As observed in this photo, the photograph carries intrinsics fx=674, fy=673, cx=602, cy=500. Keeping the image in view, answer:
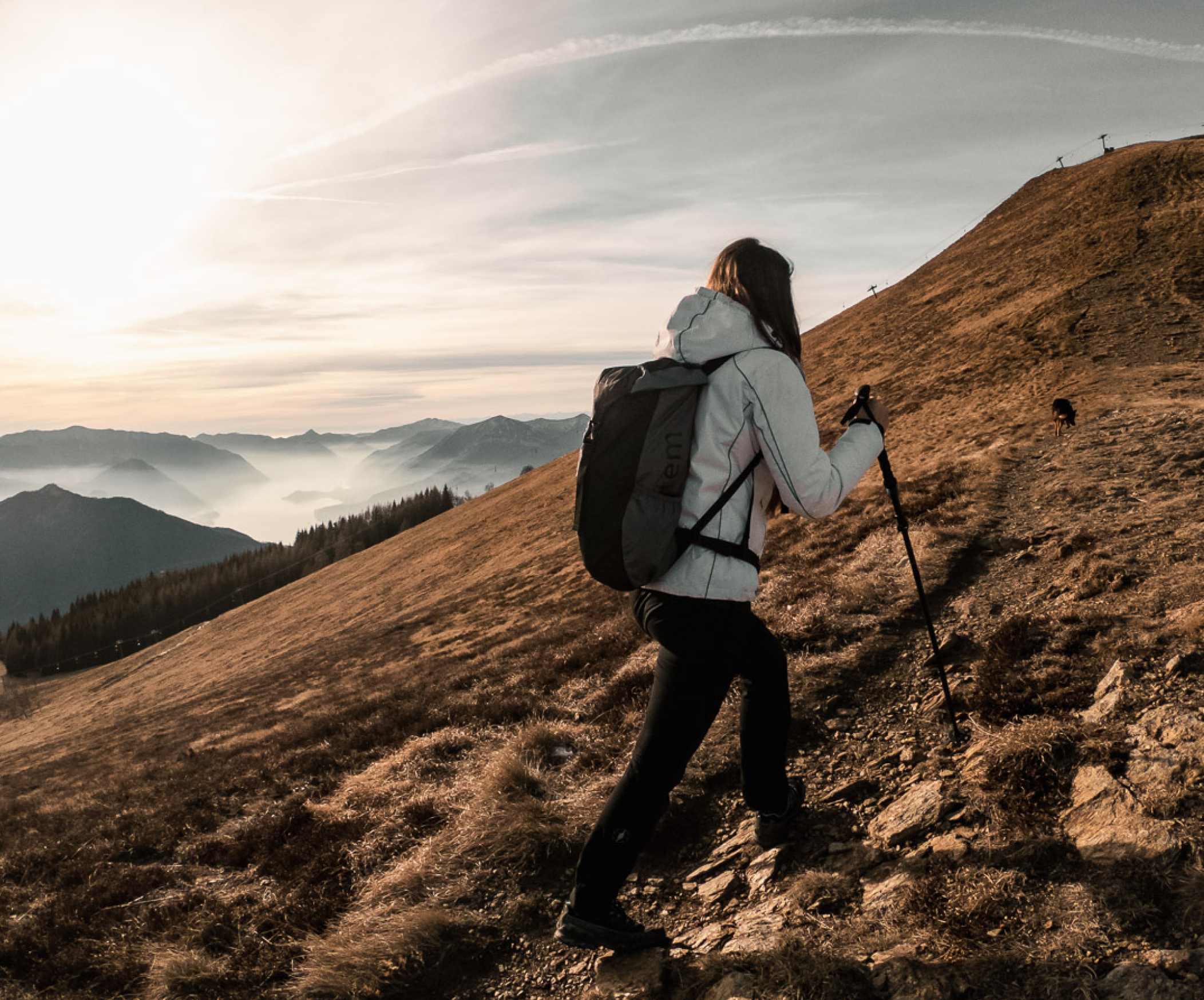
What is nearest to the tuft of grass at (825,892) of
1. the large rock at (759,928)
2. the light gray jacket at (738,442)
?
the large rock at (759,928)

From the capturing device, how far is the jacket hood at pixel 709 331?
3.20 m

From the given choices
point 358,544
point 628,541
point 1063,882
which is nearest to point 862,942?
point 1063,882

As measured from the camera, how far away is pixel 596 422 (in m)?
3.31

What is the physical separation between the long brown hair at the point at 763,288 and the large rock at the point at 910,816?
294 cm

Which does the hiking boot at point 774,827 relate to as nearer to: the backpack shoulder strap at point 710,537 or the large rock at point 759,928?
the large rock at point 759,928

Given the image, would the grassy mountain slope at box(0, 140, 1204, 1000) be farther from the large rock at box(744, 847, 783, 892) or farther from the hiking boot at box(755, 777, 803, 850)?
the hiking boot at box(755, 777, 803, 850)

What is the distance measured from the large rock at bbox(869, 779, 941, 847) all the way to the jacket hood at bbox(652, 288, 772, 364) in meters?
3.07

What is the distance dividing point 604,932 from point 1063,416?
42.7ft

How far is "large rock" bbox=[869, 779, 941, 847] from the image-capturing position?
409 cm

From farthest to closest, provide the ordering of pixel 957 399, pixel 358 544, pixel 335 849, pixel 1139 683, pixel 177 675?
pixel 358 544
pixel 177 675
pixel 957 399
pixel 335 849
pixel 1139 683

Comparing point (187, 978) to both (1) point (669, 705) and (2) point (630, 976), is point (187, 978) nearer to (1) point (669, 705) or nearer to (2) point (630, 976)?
(2) point (630, 976)

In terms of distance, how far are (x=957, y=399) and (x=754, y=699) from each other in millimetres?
18689

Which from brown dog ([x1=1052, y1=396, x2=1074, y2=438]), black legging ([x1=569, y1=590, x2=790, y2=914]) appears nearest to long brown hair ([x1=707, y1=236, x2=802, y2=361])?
black legging ([x1=569, y1=590, x2=790, y2=914])

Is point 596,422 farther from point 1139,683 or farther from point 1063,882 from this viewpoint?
point 1139,683
